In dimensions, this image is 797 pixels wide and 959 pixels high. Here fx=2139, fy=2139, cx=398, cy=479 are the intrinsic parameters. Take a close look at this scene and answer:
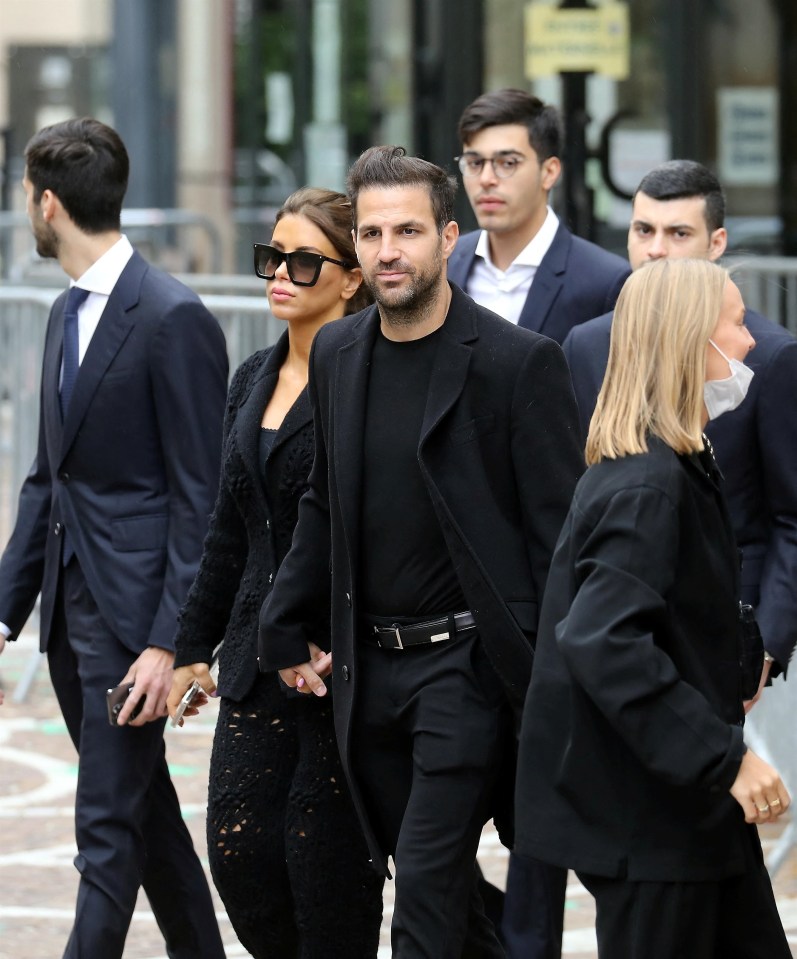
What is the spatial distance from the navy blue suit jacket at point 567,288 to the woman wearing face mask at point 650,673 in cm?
204

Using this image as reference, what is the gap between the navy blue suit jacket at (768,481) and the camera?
192 inches

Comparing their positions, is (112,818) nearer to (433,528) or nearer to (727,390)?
(433,528)

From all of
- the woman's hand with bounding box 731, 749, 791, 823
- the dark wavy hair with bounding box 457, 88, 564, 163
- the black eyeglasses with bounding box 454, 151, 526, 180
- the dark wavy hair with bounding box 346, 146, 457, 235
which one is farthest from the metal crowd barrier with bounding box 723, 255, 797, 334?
the woman's hand with bounding box 731, 749, 791, 823

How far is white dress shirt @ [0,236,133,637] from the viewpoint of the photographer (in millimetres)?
5324

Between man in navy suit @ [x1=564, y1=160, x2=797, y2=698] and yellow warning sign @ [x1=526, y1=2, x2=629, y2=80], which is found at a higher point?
yellow warning sign @ [x1=526, y1=2, x2=629, y2=80]

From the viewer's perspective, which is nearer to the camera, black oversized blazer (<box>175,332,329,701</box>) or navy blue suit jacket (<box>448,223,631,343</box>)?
black oversized blazer (<box>175,332,329,701</box>)

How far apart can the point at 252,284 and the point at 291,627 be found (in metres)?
8.27

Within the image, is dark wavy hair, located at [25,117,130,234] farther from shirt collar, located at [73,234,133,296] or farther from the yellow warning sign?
the yellow warning sign

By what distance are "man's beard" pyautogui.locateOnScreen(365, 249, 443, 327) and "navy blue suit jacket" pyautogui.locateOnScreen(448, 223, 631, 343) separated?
1534mm

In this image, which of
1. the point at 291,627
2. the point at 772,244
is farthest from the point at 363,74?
the point at 291,627

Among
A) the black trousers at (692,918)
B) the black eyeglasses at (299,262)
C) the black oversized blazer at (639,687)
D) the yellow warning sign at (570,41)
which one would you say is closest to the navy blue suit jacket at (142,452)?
the black eyeglasses at (299,262)

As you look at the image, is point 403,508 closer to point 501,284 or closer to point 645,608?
point 645,608

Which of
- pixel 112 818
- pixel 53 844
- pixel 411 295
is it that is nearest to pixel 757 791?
pixel 411 295

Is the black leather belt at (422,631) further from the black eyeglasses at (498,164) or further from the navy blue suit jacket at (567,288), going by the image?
the black eyeglasses at (498,164)
